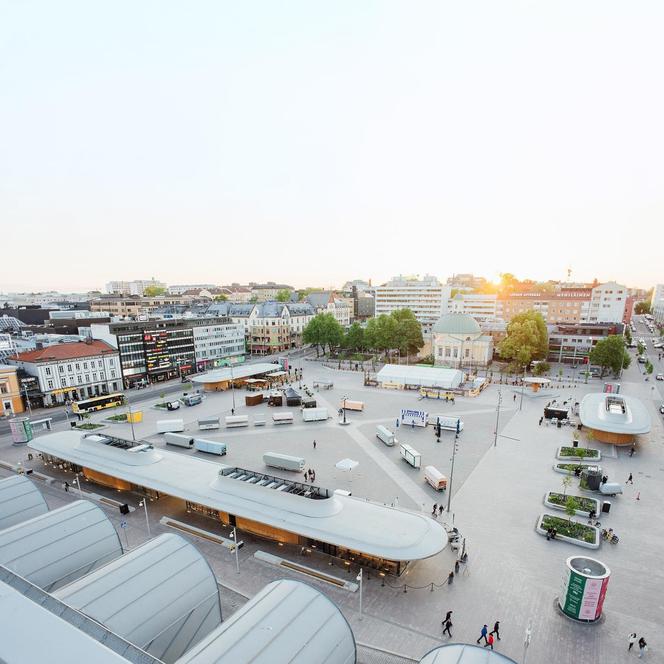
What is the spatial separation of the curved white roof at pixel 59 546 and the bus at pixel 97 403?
3728 centimetres

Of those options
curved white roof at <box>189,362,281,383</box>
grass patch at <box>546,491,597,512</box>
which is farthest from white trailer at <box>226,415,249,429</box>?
grass patch at <box>546,491,597,512</box>

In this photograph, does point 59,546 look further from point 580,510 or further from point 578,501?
point 578,501

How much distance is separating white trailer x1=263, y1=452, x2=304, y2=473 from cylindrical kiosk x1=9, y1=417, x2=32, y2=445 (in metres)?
29.9

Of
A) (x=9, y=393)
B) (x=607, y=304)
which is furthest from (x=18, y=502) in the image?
(x=607, y=304)

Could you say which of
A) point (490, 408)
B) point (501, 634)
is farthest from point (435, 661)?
point (490, 408)

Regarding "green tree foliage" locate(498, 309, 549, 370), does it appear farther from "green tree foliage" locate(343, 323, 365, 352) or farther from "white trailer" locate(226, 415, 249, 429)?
"white trailer" locate(226, 415, 249, 429)

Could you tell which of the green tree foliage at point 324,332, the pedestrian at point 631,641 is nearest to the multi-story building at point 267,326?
the green tree foliage at point 324,332

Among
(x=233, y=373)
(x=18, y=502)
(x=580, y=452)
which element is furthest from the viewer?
(x=233, y=373)

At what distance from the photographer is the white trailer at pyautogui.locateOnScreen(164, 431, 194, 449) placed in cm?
4200

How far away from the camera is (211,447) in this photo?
39.7 metres

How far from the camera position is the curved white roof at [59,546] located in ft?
60.2

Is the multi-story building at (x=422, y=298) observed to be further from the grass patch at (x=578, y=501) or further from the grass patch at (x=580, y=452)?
the grass patch at (x=578, y=501)

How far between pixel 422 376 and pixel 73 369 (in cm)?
5713

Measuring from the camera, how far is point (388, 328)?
3533 inches
